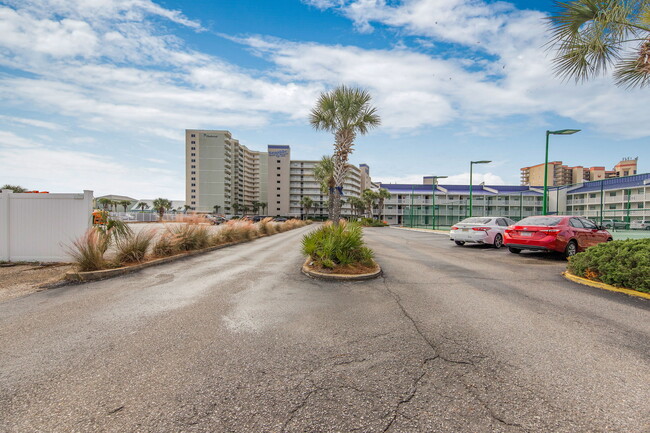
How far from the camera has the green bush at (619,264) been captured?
614 centimetres

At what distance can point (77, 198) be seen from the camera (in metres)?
9.31

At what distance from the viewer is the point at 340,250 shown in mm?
8203

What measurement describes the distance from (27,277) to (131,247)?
2.19 m

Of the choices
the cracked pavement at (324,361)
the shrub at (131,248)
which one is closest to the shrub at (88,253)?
the shrub at (131,248)

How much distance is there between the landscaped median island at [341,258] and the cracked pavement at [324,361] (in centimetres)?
138

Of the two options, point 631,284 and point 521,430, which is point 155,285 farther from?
point 631,284

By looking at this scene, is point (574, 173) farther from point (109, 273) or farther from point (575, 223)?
point (109, 273)

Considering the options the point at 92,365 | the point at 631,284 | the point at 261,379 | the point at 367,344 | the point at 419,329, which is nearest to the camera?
the point at 261,379

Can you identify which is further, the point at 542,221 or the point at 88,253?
the point at 542,221

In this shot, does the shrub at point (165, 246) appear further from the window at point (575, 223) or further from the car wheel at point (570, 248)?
the window at point (575, 223)

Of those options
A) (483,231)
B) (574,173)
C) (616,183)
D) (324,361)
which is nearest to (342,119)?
(483,231)

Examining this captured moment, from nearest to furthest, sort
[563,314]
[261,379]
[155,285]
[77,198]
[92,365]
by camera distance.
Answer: [261,379]
[92,365]
[563,314]
[155,285]
[77,198]

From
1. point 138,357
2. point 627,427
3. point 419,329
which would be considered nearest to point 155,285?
point 138,357

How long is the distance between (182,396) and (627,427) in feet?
10.6
